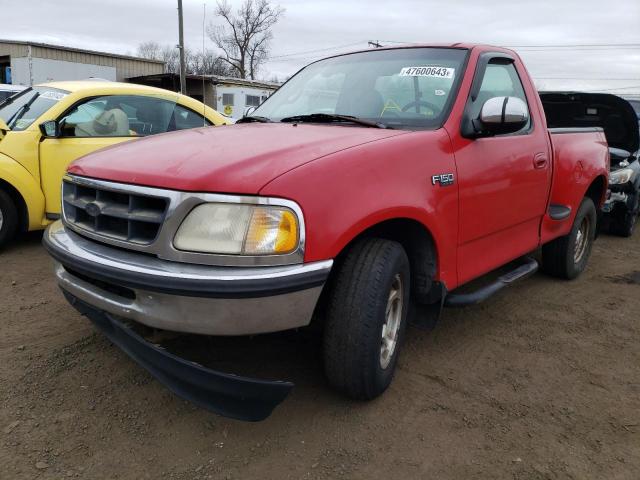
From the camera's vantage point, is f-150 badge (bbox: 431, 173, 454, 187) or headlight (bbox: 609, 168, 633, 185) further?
headlight (bbox: 609, 168, 633, 185)

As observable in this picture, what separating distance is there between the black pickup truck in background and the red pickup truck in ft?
10.3

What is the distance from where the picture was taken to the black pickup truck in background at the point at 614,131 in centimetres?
623

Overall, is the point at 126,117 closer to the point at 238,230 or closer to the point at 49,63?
the point at 238,230

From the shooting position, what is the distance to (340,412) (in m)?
2.69

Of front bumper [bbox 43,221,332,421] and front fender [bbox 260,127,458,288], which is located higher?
front fender [bbox 260,127,458,288]

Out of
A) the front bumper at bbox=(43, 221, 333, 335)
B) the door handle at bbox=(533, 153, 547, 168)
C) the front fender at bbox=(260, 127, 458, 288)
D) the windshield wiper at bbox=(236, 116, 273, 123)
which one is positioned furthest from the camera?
the door handle at bbox=(533, 153, 547, 168)

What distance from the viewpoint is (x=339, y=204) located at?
2.28m

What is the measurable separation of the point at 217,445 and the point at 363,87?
228 centimetres

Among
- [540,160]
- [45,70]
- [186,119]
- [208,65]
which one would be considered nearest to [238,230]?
[540,160]

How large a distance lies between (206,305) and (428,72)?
2.10 metres

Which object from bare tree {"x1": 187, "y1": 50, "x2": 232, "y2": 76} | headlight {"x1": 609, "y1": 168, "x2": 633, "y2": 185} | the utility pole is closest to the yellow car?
headlight {"x1": 609, "y1": 168, "x2": 633, "y2": 185}

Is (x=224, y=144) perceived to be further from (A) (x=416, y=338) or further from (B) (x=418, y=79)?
(A) (x=416, y=338)

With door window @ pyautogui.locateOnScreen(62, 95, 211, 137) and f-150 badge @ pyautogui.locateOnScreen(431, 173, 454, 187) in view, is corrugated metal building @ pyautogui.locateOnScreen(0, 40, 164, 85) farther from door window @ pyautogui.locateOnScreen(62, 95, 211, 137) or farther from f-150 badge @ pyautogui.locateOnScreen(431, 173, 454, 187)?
f-150 badge @ pyautogui.locateOnScreen(431, 173, 454, 187)

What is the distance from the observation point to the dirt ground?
2.33 m
